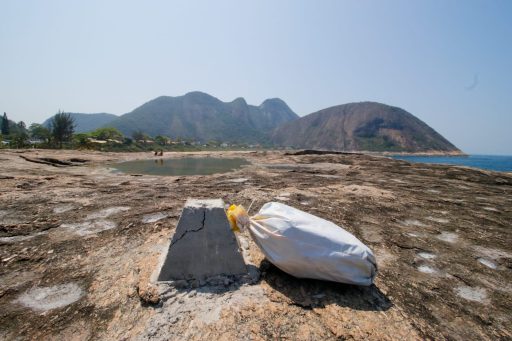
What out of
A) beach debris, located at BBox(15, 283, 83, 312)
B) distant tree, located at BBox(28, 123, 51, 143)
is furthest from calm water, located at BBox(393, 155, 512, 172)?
distant tree, located at BBox(28, 123, 51, 143)

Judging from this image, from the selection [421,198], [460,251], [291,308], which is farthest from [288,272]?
[421,198]

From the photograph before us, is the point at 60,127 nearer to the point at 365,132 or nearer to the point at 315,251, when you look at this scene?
the point at 315,251

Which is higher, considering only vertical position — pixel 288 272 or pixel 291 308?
pixel 288 272

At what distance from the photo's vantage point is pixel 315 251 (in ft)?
9.20

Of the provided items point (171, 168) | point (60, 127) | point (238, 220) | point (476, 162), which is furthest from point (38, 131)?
point (476, 162)

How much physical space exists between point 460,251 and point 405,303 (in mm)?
2411

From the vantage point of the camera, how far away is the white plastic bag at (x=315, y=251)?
2.78 m

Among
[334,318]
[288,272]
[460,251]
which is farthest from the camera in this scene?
[460,251]

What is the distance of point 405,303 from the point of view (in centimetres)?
292

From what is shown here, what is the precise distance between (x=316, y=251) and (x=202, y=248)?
1.37 metres

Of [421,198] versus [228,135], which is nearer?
[421,198]

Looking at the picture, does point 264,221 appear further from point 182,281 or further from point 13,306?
point 13,306

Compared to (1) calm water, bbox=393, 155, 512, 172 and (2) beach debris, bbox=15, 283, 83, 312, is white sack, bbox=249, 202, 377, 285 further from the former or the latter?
(1) calm water, bbox=393, 155, 512, 172

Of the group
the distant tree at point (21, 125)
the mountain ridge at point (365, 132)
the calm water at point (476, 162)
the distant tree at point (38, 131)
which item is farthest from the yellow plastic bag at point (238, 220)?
the mountain ridge at point (365, 132)
